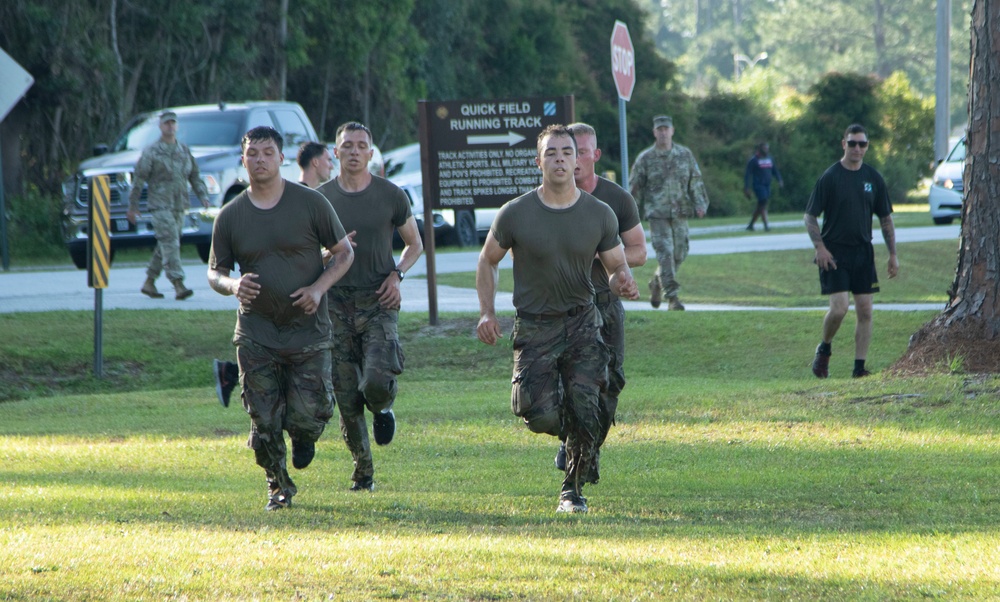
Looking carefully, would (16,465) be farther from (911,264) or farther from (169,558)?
(911,264)

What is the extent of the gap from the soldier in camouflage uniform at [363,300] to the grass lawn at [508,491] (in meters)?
0.53

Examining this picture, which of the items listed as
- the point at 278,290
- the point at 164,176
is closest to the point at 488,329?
the point at 278,290

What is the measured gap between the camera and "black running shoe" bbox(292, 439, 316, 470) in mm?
7859

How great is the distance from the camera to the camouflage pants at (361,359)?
816cm

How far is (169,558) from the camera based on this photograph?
5.89 meters

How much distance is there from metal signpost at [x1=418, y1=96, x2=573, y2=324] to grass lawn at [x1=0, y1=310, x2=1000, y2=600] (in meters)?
2.00

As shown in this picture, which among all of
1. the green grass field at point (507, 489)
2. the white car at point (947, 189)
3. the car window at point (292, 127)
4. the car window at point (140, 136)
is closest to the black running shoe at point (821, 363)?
the green grass field at point (507, 489)

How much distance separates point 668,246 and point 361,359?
8441mm

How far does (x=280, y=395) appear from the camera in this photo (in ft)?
24.7

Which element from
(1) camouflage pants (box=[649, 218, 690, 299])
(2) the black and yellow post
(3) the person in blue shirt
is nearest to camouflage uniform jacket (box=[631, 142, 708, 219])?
(1) camouflage pants (box=[649, 218, 690, 299])

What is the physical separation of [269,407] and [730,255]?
1696 cm

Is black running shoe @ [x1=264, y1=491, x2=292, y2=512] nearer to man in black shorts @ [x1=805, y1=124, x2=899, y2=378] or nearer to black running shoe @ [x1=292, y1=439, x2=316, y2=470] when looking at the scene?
black running shoe @ [x1=292, y1=439, x2=316, y2=470]

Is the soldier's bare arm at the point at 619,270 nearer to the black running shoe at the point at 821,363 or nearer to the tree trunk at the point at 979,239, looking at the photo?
the tree trunk at the point at 979,239

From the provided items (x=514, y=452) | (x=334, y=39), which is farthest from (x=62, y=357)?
(x=334, y=39)
